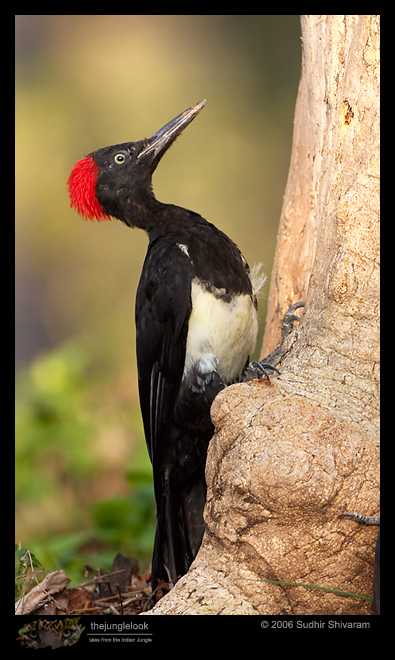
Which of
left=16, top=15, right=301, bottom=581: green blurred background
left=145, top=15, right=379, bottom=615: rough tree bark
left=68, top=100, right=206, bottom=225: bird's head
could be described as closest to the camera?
left=145, top=15, right=379, bottom=615: rough tree bark

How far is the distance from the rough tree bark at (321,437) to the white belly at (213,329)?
1.48 feet

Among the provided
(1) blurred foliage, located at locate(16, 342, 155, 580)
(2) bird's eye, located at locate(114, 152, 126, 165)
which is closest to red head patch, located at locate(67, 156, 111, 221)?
(2) bird's eye, located at locate(114, 152, 126, 165)

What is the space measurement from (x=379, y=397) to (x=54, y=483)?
4010mm

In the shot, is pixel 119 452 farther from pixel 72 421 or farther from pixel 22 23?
pixel 22 23

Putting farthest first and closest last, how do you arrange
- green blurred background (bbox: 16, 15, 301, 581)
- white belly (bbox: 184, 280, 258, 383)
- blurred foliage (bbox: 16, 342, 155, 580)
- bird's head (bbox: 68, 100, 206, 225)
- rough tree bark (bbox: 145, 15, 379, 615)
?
green blurred background (bbox: 16, 15, 301, 581) → blurred foliage (bbox: 16, 342, 155, 580) → bird's head (bbox: 68, 100, 206, 225) → white belly (bbox: 184, 280, 258, 383) → rough tree bark (bbox: 145, 15, 379, 615)

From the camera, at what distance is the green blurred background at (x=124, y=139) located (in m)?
8.98

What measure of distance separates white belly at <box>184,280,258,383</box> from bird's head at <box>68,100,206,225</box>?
766 millimetres

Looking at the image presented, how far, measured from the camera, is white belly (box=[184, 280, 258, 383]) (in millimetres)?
3543

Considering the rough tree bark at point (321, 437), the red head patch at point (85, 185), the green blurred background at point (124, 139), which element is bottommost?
the rough tree bark at point (321, 437)

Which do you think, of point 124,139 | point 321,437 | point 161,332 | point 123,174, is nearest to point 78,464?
point 161,332

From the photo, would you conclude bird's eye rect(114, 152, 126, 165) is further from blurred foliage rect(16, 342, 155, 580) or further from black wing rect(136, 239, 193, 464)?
blurred foliage rect(16, 342, 155, 580)

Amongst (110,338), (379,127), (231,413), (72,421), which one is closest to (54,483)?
(72,421)

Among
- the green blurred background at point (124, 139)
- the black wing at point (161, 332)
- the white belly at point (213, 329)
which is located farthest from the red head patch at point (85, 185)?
the green blurred background at point (124, 139)

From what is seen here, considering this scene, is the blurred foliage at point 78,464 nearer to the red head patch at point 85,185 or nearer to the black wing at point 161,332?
the black wing at point 161,332
